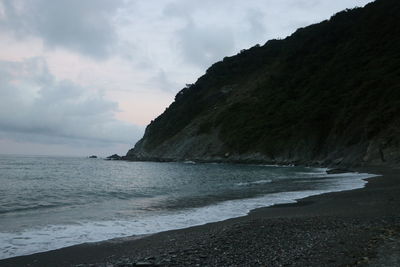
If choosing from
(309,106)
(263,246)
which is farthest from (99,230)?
(309,106)

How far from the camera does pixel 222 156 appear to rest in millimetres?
102000

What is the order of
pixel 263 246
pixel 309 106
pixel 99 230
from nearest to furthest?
pixel 263 246
pixel 99 230
pixel 309 106

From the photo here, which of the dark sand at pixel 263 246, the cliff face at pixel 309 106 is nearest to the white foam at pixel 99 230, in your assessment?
the dark sand at pixel 263 246

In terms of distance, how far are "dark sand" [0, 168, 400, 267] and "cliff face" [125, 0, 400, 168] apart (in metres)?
41.8

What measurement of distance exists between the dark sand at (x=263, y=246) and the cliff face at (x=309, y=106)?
137 ft

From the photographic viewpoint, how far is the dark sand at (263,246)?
819cm

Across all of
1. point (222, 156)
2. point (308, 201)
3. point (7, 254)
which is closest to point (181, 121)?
point (222, 156)

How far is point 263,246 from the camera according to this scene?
965 centimetres

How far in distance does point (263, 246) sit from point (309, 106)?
84925 mm

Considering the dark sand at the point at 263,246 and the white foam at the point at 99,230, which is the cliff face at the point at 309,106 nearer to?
the white foam at the point at 99,230

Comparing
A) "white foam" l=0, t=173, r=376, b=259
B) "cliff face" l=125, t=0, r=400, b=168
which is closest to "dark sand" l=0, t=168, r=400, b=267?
"white foam" l=0, t=173, r=376, b=259

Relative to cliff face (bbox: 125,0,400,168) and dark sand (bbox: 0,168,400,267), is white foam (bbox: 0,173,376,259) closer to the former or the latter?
dark sand (bbox: 0,168,400,267)

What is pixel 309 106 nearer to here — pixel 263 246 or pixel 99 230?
pixel 99 230

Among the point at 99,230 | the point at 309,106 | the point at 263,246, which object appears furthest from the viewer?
the point at 309,106
